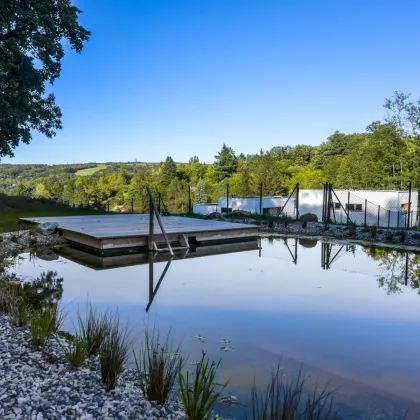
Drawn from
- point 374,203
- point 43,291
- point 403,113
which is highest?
point 403,113

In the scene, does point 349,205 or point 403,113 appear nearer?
point 349,205

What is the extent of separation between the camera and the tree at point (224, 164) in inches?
1532

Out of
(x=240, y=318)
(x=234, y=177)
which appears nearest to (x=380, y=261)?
(x=240, y=318)

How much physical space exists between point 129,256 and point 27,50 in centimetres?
562

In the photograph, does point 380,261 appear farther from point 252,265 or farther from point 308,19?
point 308,19

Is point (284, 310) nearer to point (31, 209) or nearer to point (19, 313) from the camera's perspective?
point (19, 313)

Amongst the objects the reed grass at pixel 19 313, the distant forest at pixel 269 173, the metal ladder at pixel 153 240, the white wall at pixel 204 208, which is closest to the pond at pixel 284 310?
the reed grass at pixel 19 313

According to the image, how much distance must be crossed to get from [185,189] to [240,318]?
29782 mm

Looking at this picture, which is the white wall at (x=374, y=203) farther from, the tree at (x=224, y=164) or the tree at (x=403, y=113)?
the tree at (x=224, y=164)

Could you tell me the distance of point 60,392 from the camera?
7.68 ft

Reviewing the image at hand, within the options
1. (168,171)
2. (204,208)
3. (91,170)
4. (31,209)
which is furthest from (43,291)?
(91,170)

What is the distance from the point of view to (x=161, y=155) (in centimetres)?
4338

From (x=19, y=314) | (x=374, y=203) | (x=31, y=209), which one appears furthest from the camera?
(x=374, y=203)

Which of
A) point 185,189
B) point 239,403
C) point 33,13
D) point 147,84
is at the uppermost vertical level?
point 147,84
